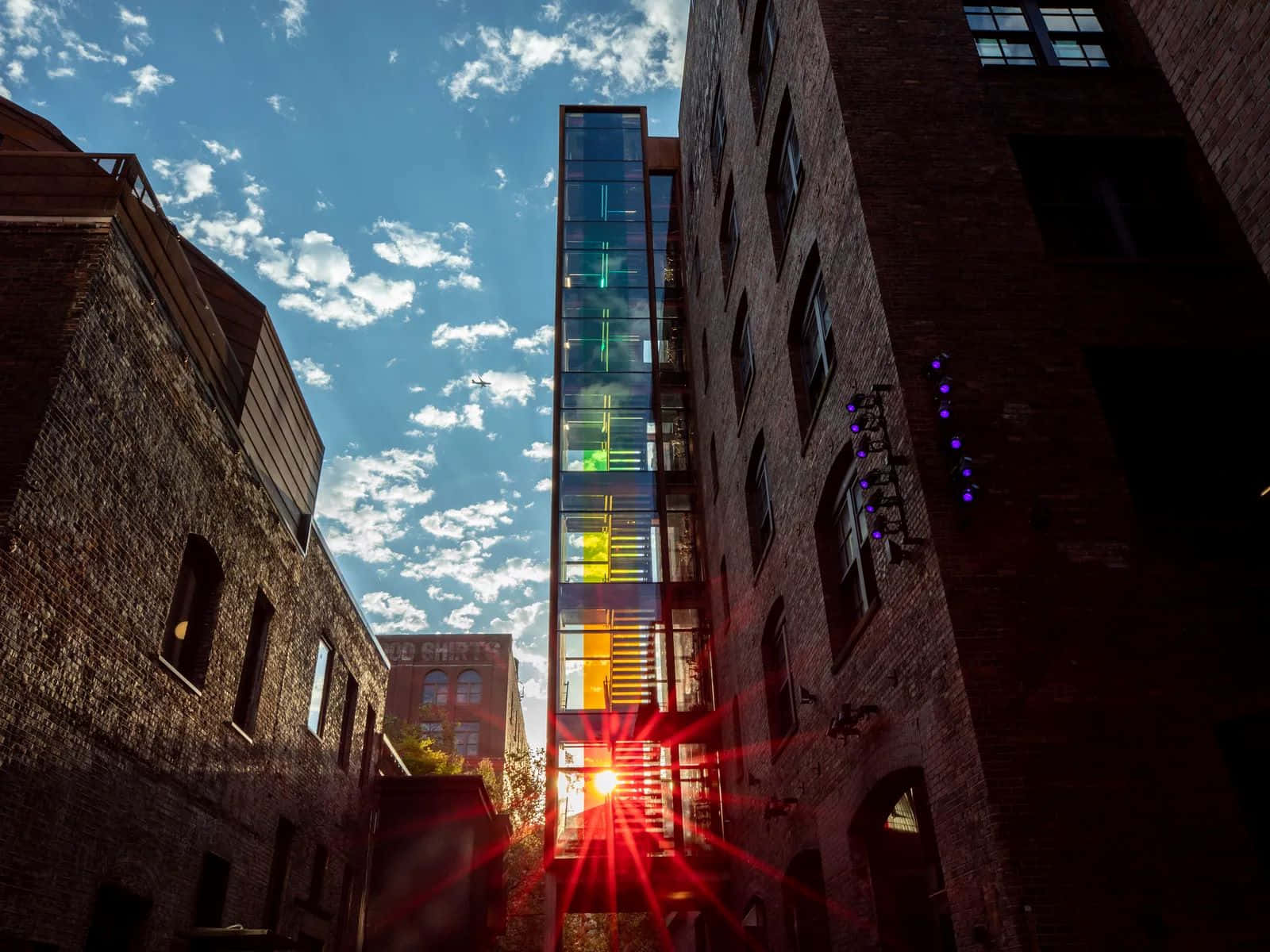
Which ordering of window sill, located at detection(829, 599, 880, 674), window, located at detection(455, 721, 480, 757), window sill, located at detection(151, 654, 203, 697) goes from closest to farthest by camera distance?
1. window sill, located at detection(829, 599, 880, 674)
2. window sill, located at detection(151, 654, 203, 697)
3. window, located at detection(455, 721, 480, 757)

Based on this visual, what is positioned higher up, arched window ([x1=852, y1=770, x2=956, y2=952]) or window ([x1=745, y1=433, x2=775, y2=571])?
window ([x1=745, y1=433, x2=775, y2=571])

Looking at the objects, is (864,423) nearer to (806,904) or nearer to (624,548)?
(806,904)

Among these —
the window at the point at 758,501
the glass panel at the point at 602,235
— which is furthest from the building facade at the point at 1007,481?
the glass panel at the point at 602,235

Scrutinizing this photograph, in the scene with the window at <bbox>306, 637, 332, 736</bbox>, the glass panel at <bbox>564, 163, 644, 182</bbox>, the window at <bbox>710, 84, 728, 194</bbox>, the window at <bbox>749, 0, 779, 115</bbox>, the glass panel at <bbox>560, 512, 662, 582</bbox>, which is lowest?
the window at <bbox>306, 637, 332, 736</bbox>

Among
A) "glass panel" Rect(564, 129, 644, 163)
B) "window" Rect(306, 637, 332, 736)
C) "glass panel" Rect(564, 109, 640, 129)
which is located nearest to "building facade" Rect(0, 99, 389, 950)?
→ "window" Rect(306, 637, 332, 736)

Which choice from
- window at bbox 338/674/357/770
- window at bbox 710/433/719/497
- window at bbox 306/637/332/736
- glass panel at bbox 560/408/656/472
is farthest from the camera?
glass panel at bbox 560/408/656/472

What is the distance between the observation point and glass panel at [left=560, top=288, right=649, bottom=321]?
80.3 ft

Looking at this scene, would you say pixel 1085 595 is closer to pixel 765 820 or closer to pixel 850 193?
pixel 850 193

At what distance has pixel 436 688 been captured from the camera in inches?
2648

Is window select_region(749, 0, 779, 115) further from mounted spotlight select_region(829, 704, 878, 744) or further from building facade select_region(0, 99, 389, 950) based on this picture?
mounted spotlight select_region(829, 704, 878, 744)

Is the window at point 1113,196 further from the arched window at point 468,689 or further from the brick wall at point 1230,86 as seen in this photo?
the arched window at point 468,689

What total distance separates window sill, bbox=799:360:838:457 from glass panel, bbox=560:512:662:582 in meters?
9.75

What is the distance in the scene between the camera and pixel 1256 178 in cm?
569

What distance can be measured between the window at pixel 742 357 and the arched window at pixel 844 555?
4.83 m
